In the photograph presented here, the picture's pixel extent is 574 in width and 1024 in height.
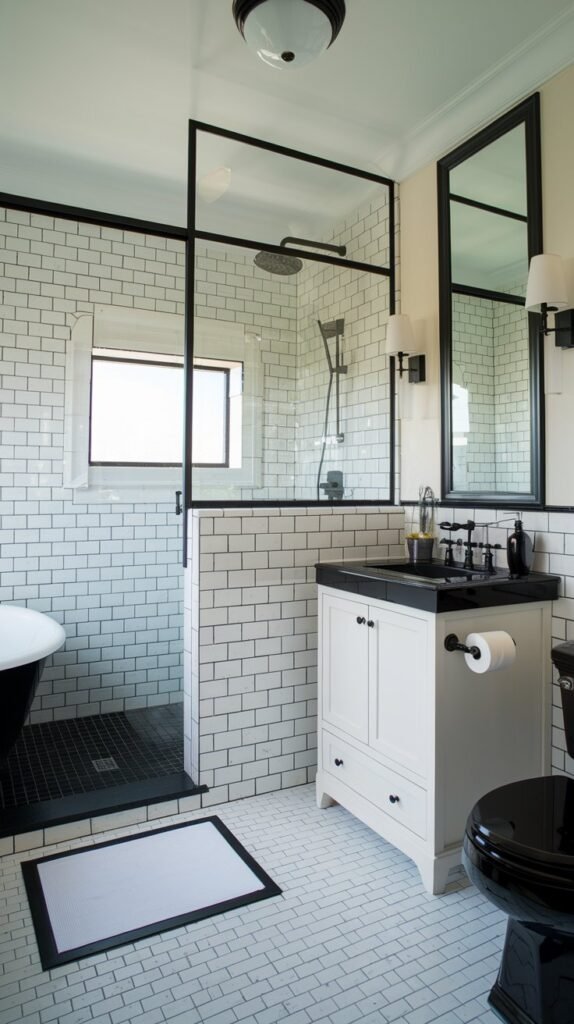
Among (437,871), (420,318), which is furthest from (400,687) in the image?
(420,318)

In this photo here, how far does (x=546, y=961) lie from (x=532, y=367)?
197 cm

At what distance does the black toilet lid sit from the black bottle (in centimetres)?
82

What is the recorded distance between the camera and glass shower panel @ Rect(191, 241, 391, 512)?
294 centimetres

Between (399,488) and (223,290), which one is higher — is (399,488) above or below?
below

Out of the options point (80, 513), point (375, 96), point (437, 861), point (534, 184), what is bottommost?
point (437, 861)

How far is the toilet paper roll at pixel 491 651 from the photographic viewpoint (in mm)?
2037

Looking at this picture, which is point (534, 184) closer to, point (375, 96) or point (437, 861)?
point (375, 96)

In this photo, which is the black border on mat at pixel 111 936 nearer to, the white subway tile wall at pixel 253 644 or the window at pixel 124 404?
the white subway tile wall at pixel 253 644

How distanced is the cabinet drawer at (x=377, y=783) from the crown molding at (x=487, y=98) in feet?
9.06

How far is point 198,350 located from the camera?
290 centimetres

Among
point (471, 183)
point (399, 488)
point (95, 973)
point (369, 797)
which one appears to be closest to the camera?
point (95, 973)

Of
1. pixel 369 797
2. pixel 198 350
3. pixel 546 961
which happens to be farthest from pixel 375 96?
pixel 546 961

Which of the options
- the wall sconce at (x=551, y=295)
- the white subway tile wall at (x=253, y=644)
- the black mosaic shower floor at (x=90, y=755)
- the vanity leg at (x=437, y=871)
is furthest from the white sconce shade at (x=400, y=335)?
the black mosaic shower floor at (x=90, y=755)

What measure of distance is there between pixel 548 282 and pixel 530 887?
1.93 meters
